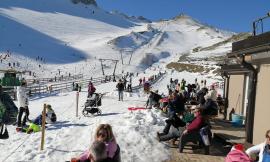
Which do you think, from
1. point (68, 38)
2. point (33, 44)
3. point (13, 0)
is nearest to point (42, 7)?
point (13, 0)

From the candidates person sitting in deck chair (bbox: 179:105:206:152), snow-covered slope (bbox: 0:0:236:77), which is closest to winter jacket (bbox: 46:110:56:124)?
person sitting in deck chair (bbox: 179:105:206:152)

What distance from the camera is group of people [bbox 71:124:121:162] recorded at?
6.45 m

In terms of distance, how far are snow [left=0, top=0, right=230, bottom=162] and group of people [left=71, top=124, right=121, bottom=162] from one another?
13.3ft

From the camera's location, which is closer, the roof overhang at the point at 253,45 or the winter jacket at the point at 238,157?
the winter jacket at the point at 238,157

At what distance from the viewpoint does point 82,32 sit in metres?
160

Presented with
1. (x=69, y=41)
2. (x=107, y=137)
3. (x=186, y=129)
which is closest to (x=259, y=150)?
(x=107, y=137)

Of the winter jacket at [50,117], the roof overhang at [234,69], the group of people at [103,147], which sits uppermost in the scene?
the roof overhang at [234,69]

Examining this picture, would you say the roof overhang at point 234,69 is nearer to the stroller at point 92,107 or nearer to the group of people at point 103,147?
the stroller at point 92,107

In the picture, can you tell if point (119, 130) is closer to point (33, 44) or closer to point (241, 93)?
point (241, 93)

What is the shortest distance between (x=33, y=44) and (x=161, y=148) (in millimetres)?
97569

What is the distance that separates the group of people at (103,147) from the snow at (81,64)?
13.3 ft

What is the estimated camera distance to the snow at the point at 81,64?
12.4 m

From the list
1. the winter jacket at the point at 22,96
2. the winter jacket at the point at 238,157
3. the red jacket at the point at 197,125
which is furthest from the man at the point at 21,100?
the winter jacket at the point at 238,157

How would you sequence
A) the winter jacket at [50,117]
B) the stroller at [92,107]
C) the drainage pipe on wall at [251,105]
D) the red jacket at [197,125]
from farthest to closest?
the stroller at [92,107], the winter jacket at [50,117], the drainage pipe on wall at [251,105], the red jacket at [197,125]
